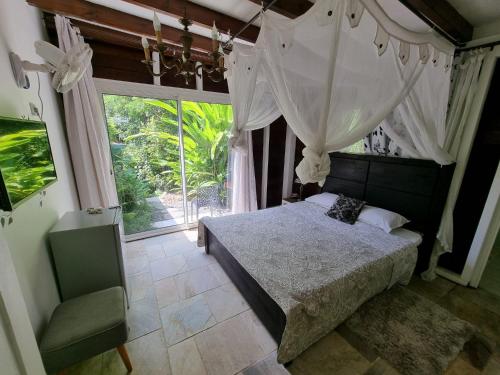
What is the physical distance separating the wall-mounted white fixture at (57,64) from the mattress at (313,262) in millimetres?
1766

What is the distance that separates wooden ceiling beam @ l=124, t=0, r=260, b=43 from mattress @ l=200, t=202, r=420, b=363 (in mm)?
1999

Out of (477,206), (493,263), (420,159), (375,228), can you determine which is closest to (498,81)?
(420,159)

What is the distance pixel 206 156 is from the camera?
3.63m

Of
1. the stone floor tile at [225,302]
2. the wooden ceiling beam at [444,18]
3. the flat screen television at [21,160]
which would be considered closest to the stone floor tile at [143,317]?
the stone floor tile at [225,302]

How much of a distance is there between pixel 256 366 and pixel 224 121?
3.23m

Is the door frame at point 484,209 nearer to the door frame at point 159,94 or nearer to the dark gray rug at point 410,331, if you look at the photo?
the dark gray rug at point 410,331

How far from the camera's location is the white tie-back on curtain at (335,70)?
1169 millimetres

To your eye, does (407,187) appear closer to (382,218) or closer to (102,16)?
(382,218)

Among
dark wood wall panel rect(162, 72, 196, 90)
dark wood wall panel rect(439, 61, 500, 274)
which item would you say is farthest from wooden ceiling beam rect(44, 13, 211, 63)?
dark wood wall panel rect(439, 61, 500, 274)

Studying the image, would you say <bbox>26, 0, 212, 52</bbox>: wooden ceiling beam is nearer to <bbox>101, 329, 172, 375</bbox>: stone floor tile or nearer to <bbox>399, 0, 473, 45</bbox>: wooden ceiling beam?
<bbox>399, 0, 473, 45</bbox>: wooden ceiling beam

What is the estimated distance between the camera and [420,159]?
7.50 feet

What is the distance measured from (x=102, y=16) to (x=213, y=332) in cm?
293

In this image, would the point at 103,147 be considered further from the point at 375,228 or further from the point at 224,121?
the point at 375,228

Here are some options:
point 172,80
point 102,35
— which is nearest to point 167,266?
point 172,80
